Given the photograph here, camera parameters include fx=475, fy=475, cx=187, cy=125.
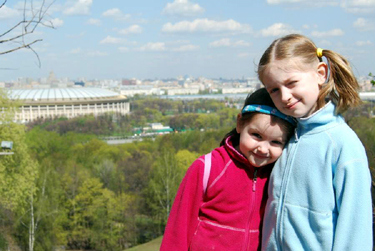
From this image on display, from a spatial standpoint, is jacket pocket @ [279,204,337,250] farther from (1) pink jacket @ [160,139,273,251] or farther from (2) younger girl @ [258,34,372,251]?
(1) pink jacket @ [160,139,273,251]

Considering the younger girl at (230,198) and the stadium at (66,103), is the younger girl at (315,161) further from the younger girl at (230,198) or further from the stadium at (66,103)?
the stadium at (66,103)

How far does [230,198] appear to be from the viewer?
176cm

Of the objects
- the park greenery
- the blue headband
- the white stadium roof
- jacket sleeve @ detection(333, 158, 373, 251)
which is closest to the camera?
jacket sleeve @ detection(333, 158, 373, 251)

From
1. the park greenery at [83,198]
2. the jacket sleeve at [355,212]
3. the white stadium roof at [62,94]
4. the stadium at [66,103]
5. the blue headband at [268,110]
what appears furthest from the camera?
the white stadium roof at [62,94]

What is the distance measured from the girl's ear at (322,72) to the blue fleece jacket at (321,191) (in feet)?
0.29

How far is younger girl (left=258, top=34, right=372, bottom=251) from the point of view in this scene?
145 cm

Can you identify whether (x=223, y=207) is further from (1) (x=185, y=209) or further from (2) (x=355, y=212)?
(2) (x=355, y=212)

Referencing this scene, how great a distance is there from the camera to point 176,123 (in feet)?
183

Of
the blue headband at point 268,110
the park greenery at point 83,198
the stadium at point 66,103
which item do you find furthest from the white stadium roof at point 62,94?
the blue headband at point 268,110

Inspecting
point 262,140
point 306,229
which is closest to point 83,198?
point 262,140

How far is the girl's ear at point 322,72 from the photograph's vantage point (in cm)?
160

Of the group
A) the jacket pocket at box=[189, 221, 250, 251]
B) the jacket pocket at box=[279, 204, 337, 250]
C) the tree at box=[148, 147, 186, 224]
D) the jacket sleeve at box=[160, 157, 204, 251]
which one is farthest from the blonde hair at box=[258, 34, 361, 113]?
the tree at box=[148, 147, 186, 224]

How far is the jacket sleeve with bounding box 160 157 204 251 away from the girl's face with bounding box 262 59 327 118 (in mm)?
397

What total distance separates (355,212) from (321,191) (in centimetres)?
12
